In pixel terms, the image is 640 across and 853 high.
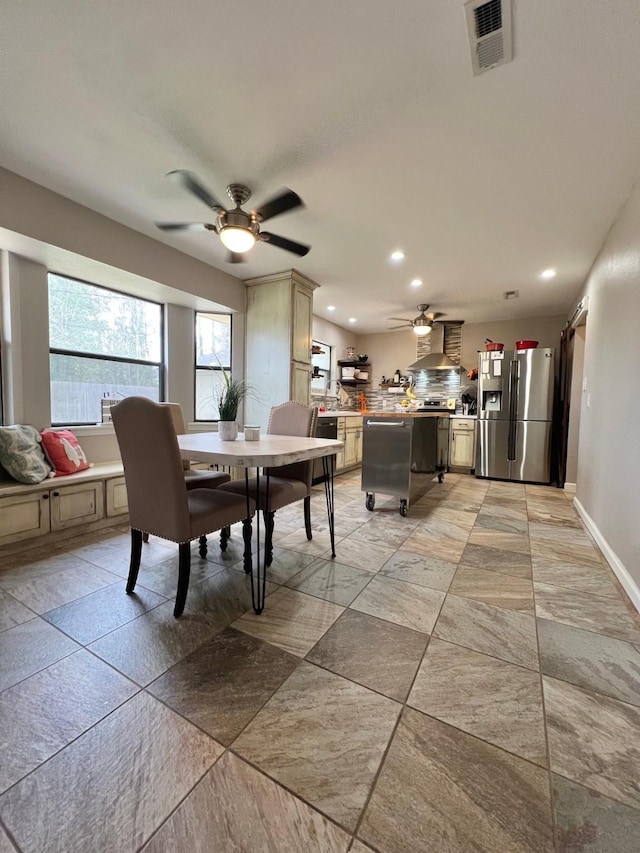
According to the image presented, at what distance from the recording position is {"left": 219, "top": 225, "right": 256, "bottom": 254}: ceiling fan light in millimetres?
2178

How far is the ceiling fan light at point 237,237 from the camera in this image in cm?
218

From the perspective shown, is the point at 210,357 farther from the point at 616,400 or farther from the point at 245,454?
the point at 616,400

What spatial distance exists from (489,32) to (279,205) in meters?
1.15

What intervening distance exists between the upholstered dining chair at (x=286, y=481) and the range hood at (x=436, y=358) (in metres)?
3.73

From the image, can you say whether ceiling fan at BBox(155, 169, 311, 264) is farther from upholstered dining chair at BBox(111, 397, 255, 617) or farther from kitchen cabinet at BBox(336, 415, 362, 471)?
kitchen cabinet at BBox(336, 415, 362, 471)

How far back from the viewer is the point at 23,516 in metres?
2.34

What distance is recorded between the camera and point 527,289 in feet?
14.1

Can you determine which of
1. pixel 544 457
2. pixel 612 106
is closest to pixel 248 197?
pixel 612 106

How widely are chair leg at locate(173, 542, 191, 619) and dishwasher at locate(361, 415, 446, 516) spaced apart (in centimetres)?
209

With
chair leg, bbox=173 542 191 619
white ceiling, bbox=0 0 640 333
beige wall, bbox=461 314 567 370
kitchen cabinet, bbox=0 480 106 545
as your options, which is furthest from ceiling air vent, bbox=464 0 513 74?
beige wall, bbox=461 314 567 370

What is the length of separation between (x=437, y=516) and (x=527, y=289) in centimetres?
318

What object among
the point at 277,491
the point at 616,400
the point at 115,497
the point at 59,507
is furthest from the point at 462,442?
the point at 59,507

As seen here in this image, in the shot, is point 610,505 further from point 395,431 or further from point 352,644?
point 352,644

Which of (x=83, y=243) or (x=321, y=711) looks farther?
(x=83, y=243)
